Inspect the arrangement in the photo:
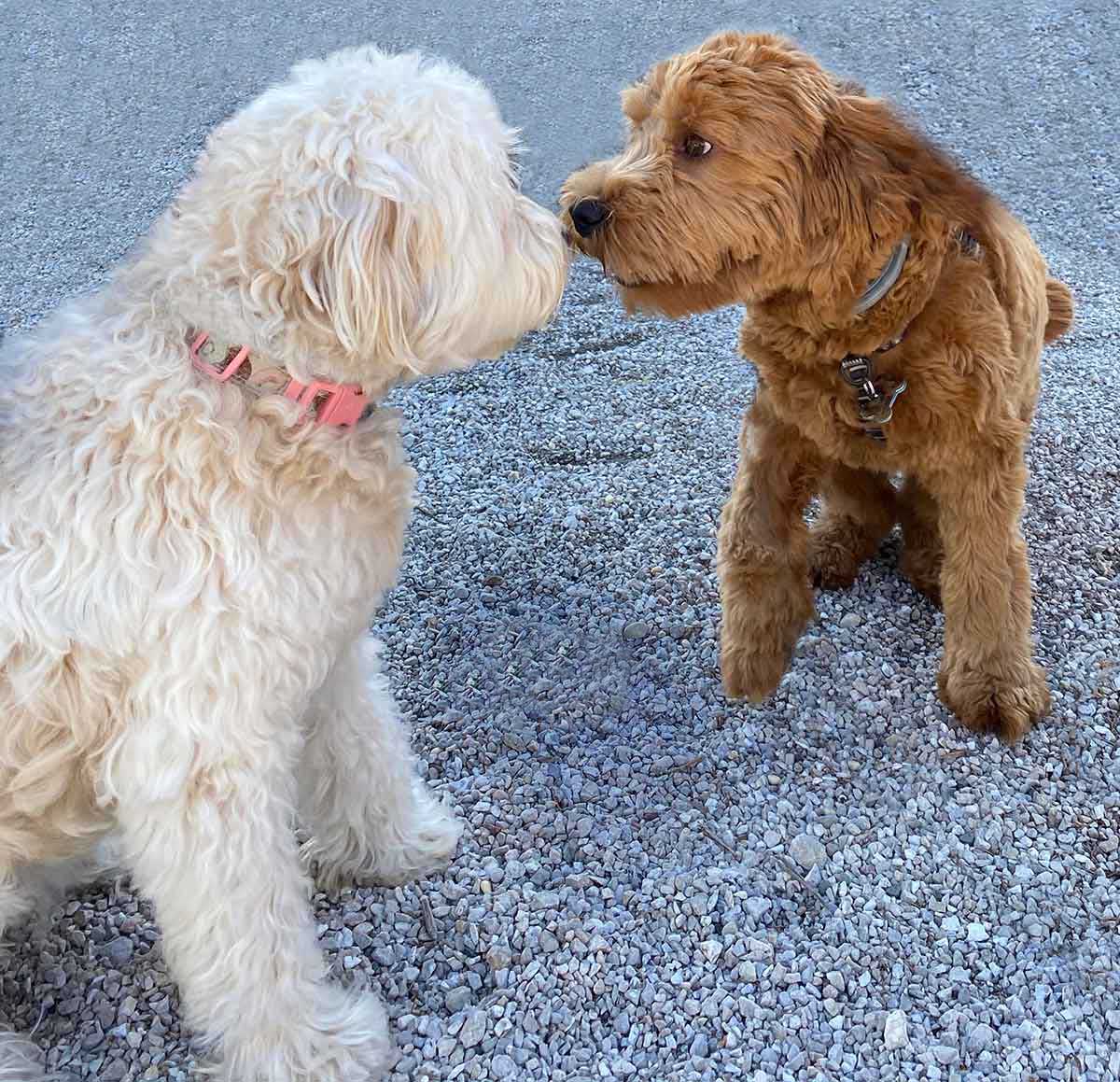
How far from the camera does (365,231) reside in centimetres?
174

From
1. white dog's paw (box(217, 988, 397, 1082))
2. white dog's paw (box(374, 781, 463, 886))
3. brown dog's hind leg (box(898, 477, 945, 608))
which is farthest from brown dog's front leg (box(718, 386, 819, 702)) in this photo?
white dog's paw (box(217, 988, 397, 1082))

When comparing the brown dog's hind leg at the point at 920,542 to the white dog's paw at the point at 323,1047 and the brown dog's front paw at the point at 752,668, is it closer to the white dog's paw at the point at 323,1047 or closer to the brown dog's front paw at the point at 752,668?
the brown dog's front paw at the point at 752,668

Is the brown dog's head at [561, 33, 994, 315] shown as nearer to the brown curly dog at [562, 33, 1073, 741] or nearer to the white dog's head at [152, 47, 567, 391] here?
the brown curly dog at [562, 33, 1073, 741]

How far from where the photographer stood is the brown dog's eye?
2578mm

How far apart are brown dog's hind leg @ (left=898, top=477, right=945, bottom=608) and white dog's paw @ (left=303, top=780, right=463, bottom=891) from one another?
1642 mm

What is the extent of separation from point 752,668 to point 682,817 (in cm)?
49

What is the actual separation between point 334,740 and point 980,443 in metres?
1.67

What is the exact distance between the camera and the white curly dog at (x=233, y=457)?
180cm

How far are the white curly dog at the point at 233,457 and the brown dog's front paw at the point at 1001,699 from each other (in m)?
1.75

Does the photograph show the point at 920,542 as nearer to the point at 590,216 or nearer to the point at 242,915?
the point at 590,216

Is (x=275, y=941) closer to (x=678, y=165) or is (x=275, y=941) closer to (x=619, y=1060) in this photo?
(x=619, y=1060)

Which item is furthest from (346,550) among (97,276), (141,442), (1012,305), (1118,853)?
(97,276)

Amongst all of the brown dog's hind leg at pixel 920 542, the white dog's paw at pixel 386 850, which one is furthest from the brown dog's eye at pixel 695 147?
the white dog's paw at pixel 386 850

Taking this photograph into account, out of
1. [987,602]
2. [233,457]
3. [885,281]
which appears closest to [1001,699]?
[987,602]
